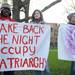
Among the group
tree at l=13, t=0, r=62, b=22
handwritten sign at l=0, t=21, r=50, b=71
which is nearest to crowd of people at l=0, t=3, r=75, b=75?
handwritten sign at l=0, t=21, r=50, b=71

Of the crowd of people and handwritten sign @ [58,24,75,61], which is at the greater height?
the crowd of people

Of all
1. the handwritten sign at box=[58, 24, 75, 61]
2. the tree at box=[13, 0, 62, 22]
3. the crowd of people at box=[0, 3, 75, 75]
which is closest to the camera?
the crowd of people at box=[0, 3, 75, 75]

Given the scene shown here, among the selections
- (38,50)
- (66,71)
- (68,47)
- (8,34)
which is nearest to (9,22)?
(8,34)

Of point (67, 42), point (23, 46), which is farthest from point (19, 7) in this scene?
point (23, 46)

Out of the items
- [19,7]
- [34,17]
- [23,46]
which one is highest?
[19,7]

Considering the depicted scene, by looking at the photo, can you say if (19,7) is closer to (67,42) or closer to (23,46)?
(67,42)

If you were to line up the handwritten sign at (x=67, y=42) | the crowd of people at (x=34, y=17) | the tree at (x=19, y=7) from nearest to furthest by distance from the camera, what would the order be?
the crowd of people at (x=34, y=17) → the handwritten sign at (x=67, y=42) → the tree at (x=19, y=7)

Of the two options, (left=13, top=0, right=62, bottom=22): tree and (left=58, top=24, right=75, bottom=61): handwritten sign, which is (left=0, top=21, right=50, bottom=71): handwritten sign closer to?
(left=58, top=24, right=75, bottom=61): handwritten sign

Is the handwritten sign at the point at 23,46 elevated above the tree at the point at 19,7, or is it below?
below

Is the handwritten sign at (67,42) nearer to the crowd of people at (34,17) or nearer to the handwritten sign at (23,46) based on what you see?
the crowd of people at (34,17)

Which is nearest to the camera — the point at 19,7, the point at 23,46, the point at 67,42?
the point at 23,46

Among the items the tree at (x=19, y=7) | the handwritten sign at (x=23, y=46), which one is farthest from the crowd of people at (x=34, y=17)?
the tree at (x=19, y=7)

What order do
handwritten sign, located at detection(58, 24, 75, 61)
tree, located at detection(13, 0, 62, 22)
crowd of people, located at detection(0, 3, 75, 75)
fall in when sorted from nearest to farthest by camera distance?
1. crowd of people, located at detection(0, 3, 75, 75)
2. handwritten sign, located at detection(58, 24, 75, 61)
3. tree, located at detection(13, 0, 62, 22)

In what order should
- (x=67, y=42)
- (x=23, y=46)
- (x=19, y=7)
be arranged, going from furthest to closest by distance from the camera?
(x=19, y=7) < (x=67, y=42) < (x=23, y=46)
